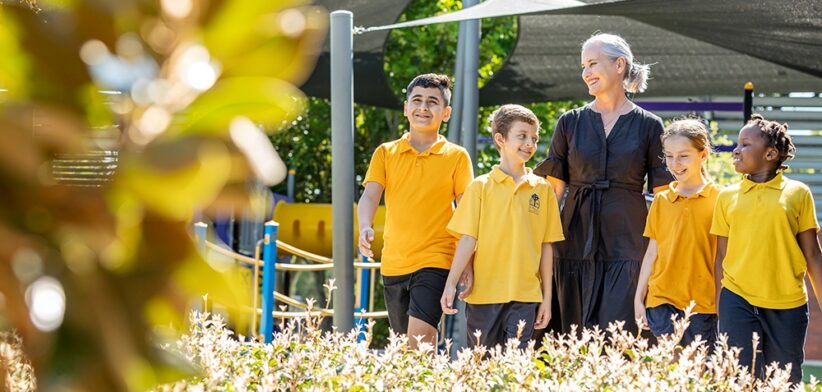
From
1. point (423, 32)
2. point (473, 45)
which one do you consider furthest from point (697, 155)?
point (423, 32)

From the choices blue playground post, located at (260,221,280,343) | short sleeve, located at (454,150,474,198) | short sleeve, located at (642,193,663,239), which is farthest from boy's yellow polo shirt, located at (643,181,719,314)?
blue playground post, located at (260,221,280,343)

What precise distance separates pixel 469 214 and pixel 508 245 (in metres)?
0.19

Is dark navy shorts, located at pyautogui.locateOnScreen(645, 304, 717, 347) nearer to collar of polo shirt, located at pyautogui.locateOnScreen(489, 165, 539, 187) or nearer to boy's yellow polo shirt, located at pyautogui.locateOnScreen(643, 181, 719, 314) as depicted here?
boy's yellow polo shirt, located at pyautogui.locateOnScreen(643, 181, 719, 314)

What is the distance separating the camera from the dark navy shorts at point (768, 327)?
4.09 m

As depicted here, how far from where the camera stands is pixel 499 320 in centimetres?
421

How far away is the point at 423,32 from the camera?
37.8 ft

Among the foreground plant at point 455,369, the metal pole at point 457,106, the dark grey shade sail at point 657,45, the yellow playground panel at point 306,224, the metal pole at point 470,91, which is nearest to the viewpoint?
the foreground plant at point 455,369

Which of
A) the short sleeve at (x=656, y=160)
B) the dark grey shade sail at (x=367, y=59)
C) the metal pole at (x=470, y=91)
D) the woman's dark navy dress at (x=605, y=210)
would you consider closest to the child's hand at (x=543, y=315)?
the woman's dark navy dress at (x=605, y=210)

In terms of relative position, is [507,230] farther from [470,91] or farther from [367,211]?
[470,91]

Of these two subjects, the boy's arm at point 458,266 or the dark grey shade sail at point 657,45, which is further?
the dark grey shade sail at point 657,45

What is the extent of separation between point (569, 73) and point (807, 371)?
2.78 meters

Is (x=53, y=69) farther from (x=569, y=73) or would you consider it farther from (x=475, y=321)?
(x=569, y=73)

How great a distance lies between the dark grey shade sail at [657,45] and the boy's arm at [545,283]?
126 centimetres

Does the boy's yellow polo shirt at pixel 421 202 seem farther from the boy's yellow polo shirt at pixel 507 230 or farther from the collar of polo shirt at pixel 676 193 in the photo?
the collar of polo shirt at pixel 676 193
